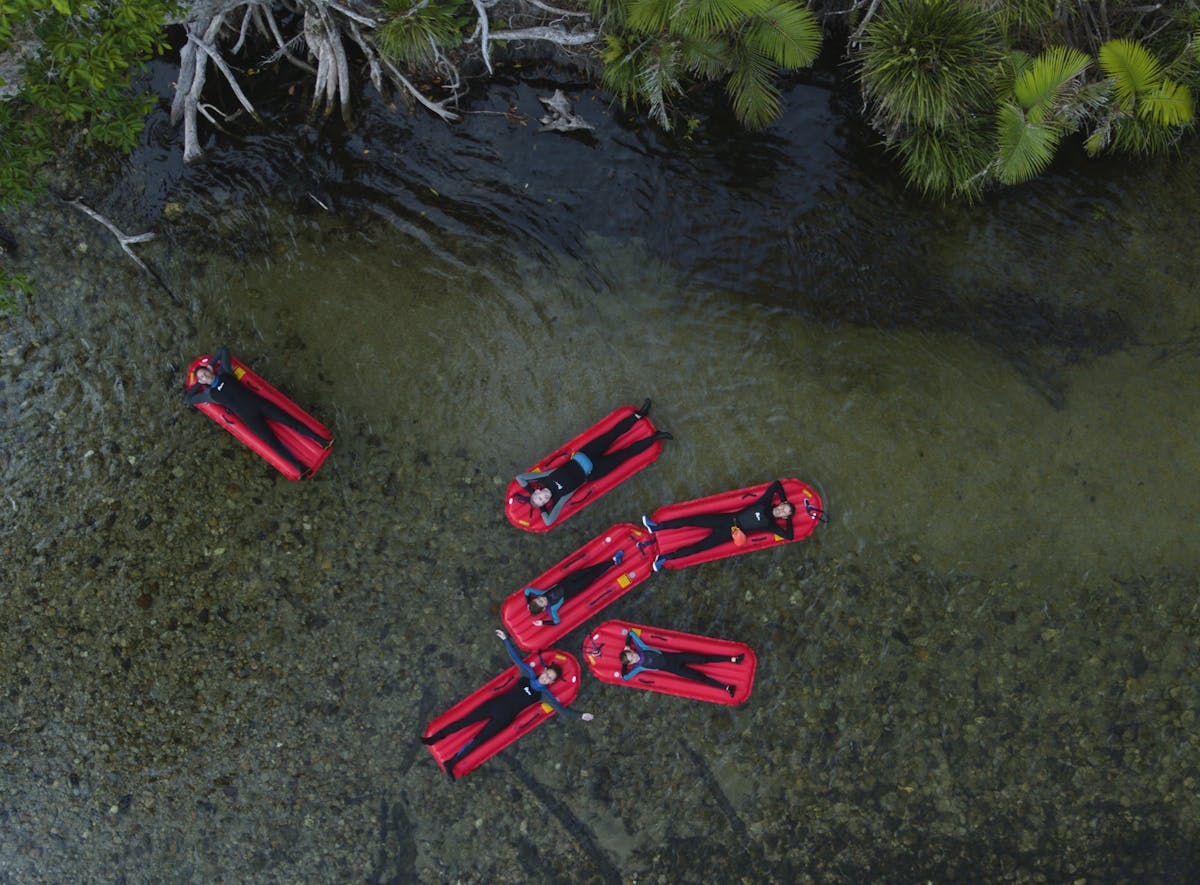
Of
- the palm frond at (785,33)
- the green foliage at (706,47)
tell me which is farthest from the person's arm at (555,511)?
the palm frond at (785,33)

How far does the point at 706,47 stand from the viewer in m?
5.43

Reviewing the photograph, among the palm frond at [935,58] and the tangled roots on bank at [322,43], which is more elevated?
the tangled roots on bank at [322,43]

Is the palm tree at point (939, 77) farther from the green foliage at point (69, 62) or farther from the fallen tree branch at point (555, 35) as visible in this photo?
the green foliage at point (69, 62)

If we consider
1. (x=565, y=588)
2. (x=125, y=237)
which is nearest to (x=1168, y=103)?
(x=565, y=588)

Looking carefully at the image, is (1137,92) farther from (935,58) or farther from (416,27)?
(416,27)

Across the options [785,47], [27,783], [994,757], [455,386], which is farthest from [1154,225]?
[27,783]

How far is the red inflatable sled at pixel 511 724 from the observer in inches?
248

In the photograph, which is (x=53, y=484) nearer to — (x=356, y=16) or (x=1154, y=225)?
(x=356, y=16)

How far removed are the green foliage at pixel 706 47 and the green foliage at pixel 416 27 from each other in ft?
3.74

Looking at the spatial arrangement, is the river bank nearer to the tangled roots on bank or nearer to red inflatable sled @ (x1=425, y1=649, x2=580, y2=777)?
red inflatable sled @ (x1=425, y1=649, x2=580, y2=777)

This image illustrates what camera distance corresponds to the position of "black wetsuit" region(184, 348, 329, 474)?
6.19 meters

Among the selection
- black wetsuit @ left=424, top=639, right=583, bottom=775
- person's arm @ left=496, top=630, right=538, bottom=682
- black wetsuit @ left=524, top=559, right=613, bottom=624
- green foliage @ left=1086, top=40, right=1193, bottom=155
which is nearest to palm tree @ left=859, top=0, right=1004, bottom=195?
green foliage @ left=1086, top=40, right=1193, bottom=155

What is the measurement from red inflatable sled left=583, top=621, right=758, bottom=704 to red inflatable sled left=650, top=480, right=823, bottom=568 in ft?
2.10

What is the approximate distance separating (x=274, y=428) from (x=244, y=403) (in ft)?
1.11
